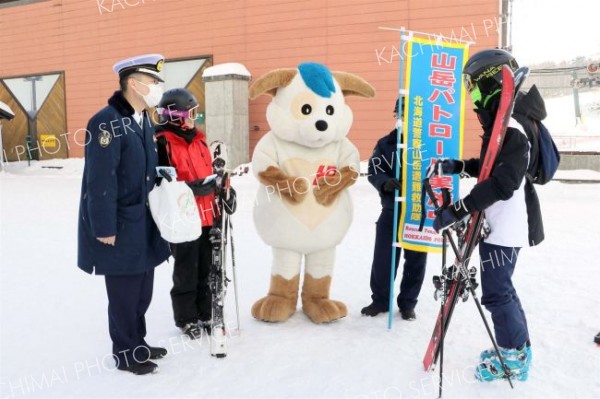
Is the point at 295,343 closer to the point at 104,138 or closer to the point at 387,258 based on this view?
the point at 387,258

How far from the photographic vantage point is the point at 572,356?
2.79 meters

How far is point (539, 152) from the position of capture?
2.42 m

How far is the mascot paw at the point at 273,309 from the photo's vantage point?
333cm

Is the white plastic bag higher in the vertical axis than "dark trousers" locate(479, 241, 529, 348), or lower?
higher

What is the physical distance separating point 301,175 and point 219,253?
79 centimetres

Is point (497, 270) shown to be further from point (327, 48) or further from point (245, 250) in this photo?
point (327, 48)

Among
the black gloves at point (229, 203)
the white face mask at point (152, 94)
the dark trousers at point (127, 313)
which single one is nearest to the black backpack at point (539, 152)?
the black gloves at point (229, 203)

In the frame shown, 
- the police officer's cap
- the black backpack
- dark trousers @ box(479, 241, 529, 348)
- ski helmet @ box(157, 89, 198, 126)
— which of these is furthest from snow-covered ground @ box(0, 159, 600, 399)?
the police officer's cap

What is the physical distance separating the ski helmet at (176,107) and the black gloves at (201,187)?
1.51ft

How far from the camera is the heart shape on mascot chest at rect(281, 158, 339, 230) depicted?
3.29 meters

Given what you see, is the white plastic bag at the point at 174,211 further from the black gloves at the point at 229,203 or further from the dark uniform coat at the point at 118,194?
the black gloves at the point at 229,203

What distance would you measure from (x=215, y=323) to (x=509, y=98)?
2.04 meters

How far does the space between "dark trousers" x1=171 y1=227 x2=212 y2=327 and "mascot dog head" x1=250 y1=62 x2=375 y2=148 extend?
90 cm

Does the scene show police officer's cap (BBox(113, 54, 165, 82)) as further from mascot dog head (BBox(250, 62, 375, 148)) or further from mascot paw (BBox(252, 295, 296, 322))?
mascot paw (BBox(252, 295, 296, 322))
